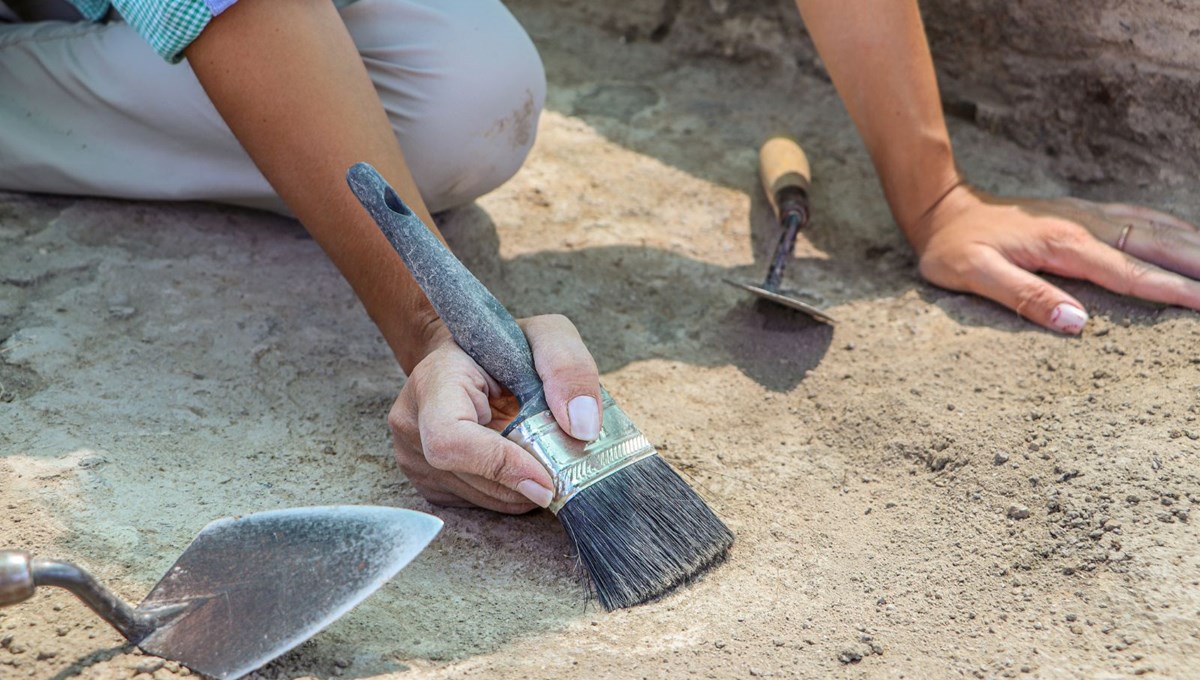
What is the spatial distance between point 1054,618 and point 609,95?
2.05 m

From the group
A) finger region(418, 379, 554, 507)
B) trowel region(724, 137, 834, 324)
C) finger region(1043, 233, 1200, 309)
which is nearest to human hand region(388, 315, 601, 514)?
finger region(418, 379, 554, 507)

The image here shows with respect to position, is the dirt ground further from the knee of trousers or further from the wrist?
the knee of trousers

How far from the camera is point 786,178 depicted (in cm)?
245

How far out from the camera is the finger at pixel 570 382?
1471 millimetres

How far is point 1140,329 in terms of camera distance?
196 centimetres

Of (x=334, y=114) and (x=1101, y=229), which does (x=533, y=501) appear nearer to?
(x=334, y=114)

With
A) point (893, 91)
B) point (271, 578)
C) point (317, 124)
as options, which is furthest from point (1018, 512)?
point (317, 124)

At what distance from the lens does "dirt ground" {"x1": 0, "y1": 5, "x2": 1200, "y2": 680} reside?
1.38m

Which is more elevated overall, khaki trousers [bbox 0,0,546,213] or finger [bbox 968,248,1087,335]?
khaki trousers [bbox 0,0,546,213]

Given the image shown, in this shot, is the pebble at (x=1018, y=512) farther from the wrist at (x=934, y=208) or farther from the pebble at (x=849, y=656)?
the wrist at (x=934, y=208)

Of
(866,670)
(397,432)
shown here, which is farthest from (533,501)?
(866,670)

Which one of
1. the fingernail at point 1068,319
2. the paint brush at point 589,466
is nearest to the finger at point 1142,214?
the fingernail at point 1068,319

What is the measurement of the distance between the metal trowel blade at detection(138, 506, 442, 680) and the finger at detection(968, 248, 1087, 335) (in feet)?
4.10

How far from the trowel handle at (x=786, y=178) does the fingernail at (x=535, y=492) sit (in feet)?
3.74
